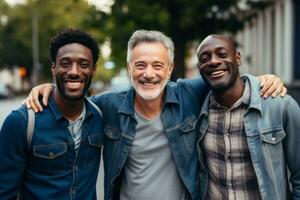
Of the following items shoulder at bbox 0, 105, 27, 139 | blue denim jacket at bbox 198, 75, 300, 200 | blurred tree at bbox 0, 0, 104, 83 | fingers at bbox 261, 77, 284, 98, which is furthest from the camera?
blurred tree at bbox 0, 0, 104, 83

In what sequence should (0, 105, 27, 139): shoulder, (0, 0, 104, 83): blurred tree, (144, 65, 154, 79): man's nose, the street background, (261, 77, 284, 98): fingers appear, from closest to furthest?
1. (0, 105, 27, 139): shoulder
2. (261, 77, 284, 98): fingers
3. (144, 65, 154, 79): man's nose
4. the street background
5. (0, 0, 104, 83): blurred tree

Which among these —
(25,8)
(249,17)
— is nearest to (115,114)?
(249,17)

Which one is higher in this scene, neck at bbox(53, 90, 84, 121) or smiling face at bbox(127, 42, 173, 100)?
smiling face at bbox(127, 42, 173, 100)

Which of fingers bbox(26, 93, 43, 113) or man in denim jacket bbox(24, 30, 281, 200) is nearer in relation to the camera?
fingers bbox(26, 93, 43, 113)

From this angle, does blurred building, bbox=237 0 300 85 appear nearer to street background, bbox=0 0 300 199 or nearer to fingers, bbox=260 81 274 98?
street background, bbox=0 0 300 199

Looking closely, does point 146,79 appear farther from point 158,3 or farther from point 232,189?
point 158,3

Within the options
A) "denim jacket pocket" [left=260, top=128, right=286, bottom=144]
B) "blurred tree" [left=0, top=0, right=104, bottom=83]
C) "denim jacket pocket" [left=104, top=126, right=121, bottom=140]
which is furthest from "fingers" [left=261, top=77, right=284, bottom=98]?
"blurred tree" [left=0, top=0, right=104, bottom=83]

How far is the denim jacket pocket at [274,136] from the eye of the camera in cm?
309

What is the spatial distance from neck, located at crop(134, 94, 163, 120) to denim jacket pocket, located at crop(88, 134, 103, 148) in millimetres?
381

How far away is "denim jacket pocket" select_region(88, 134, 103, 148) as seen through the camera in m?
3.22

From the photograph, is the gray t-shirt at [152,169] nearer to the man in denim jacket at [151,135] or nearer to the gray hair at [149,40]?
A: the man in denim jacket at [151,135]

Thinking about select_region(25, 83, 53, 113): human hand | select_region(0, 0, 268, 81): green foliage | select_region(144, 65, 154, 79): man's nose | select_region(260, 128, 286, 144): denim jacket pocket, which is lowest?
select_region(260, 128, 286, 144): denim jacket pocket

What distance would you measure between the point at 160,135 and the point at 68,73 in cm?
80

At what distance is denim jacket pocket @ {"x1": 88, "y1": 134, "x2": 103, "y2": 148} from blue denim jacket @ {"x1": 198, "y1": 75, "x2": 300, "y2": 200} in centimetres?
98
